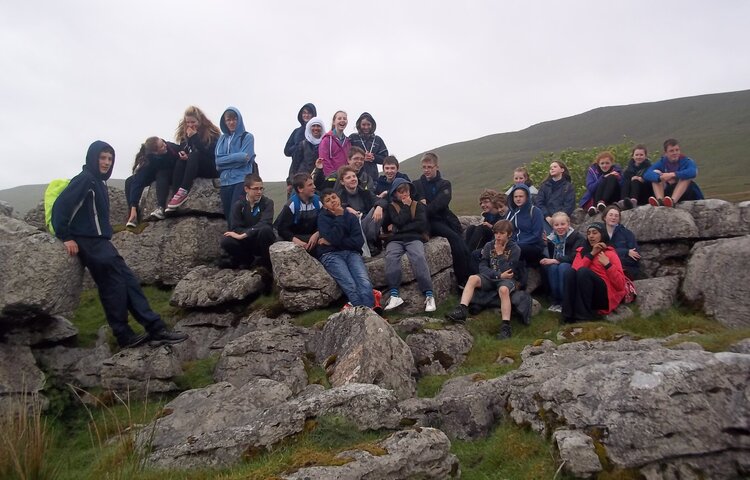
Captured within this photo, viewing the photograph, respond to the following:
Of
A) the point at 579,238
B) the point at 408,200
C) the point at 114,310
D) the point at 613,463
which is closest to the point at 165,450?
the point at 114,310

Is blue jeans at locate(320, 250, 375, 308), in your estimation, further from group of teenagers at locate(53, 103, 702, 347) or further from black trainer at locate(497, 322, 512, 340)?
black trainer at locate(497, 322, 512, 340)

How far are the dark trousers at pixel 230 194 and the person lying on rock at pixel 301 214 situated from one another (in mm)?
2723

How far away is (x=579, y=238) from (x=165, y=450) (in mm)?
12096

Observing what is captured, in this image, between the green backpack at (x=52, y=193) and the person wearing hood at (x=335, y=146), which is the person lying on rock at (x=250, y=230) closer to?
the person wearing hood at (x=335, y=146)

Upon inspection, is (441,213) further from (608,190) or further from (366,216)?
(608,190)

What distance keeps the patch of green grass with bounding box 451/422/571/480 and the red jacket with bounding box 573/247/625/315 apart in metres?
6.74

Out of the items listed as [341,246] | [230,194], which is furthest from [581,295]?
[230,194]

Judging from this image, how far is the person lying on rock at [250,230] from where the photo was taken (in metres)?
15.4

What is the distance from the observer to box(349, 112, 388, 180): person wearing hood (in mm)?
18312

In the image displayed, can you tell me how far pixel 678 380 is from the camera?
7.21 meters

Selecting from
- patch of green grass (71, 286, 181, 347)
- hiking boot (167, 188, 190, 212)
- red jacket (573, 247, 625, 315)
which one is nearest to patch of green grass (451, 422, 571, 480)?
red jacket (573, 247, 625, 315)

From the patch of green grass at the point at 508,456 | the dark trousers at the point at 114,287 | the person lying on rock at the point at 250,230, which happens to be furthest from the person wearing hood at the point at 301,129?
the patch of green grass at the point at 508,456

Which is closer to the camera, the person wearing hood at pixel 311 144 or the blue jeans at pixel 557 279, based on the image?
the blue jeans at pixel 557 279

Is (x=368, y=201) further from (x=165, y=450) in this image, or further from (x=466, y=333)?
(x=165, y=450)
